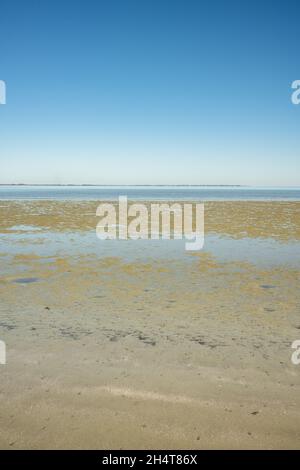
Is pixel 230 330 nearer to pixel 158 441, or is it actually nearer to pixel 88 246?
pixel 158 441

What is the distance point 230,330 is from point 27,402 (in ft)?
10.8

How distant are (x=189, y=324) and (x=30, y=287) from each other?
4.20 metres

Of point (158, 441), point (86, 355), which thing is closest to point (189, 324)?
point (86, 355)

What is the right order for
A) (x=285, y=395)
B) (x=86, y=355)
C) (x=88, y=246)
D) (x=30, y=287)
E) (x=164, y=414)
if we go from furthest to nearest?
1. (x=88, y=246)
2. (x=30, y=287)
3. (x=86, y=355)
4. (x=285, y=395)
5. (x=164, y=414)

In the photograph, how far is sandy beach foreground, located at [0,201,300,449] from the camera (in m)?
3.01

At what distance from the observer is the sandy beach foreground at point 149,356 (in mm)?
3012

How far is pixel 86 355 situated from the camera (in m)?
4.38

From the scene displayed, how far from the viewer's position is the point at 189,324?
5434mm

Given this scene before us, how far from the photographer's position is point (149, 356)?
436 cm
